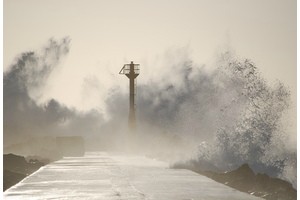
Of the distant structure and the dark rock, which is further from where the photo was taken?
the distant structure

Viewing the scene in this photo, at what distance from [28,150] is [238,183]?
68286 mm

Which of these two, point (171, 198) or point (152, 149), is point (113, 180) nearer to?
point (171, 198)

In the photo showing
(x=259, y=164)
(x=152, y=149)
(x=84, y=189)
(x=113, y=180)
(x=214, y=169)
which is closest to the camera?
(x=84, y=189)

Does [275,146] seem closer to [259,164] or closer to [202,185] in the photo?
[259,164]

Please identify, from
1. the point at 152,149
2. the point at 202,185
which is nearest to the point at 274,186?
the point at 202,185

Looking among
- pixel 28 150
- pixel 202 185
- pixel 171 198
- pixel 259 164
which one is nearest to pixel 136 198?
pixel 171 198

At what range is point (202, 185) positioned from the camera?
2306 centimetres

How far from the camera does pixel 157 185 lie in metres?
22.9

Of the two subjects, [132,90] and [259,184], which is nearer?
[259,184]

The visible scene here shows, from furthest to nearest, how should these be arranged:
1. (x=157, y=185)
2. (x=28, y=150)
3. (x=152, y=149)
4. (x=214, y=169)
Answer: (x=28, y=150), (x=152, y=149), (x=214, y=169), (x=157, y=185)

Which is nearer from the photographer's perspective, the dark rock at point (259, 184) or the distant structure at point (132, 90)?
the dark rock at point (259, 184)

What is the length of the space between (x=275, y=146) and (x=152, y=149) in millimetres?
44599

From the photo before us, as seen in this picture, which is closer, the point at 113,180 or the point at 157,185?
the point at 157,185

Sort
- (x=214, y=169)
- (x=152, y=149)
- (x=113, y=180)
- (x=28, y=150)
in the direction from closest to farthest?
(x=113, y=180), (x=214, y=169), (x=152, y=149), (x=28, y=150)
